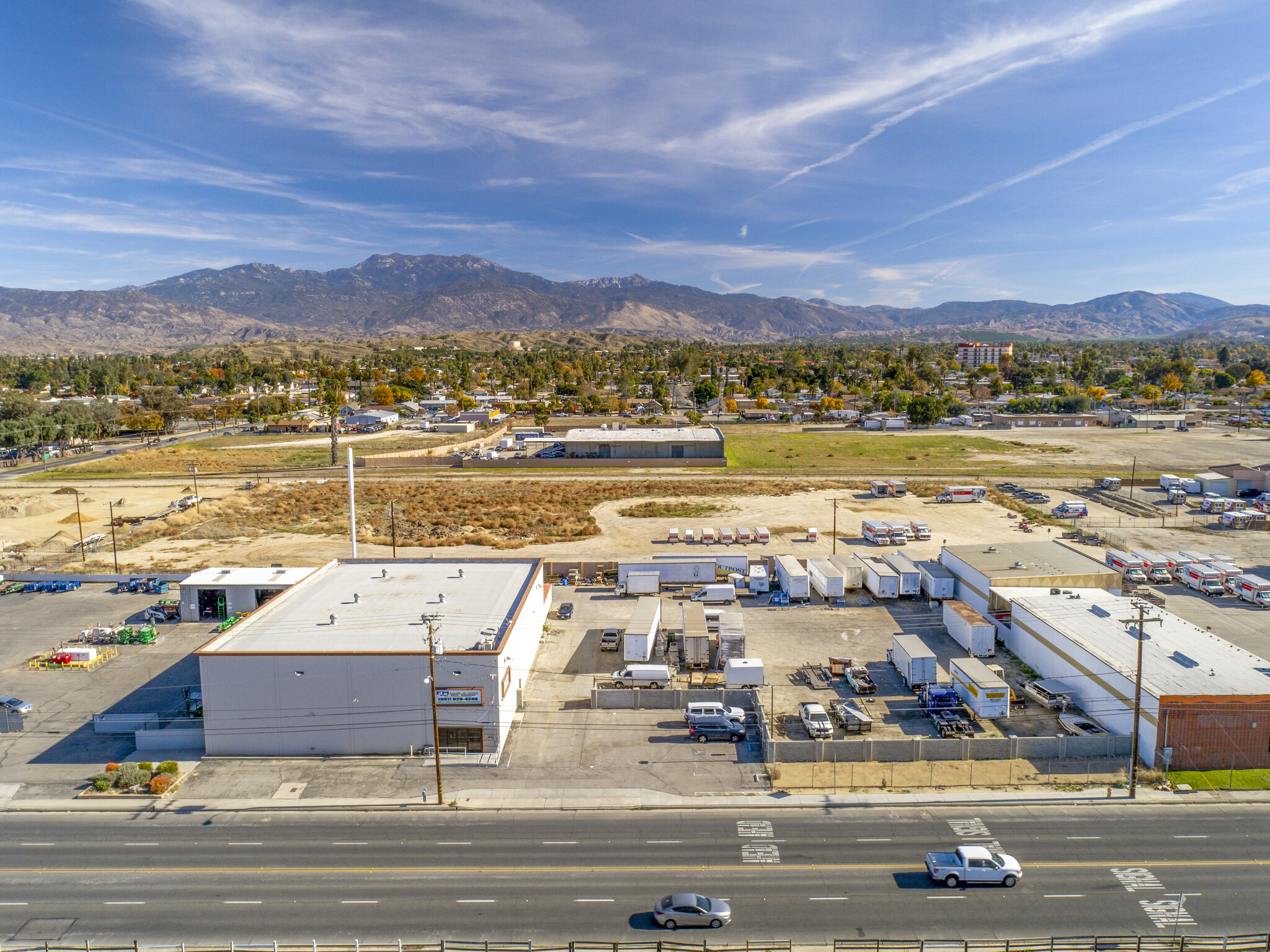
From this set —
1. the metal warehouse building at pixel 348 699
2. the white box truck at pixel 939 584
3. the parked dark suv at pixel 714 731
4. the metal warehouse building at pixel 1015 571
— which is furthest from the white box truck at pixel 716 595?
the metal warehouse building at pixel 348 699

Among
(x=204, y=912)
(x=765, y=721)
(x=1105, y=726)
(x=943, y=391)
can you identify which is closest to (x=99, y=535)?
(x=204, y=912)

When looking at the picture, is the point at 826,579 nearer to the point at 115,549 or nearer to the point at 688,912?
the point at 688,912

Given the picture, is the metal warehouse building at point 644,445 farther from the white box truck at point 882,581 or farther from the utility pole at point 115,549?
the utility pole at point 115,549

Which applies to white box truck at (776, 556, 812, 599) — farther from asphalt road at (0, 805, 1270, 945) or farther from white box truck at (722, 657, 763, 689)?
asphalt road at (0, 805, 1270, 945)

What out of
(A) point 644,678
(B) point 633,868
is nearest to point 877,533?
(A) point 644,678

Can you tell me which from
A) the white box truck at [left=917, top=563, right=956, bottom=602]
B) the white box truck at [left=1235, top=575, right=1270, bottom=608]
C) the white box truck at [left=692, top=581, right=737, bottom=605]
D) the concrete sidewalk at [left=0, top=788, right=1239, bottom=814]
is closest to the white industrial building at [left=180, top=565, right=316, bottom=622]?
the concrete sidewalk at [left=0, top=788, right=1239, bottom=814]
